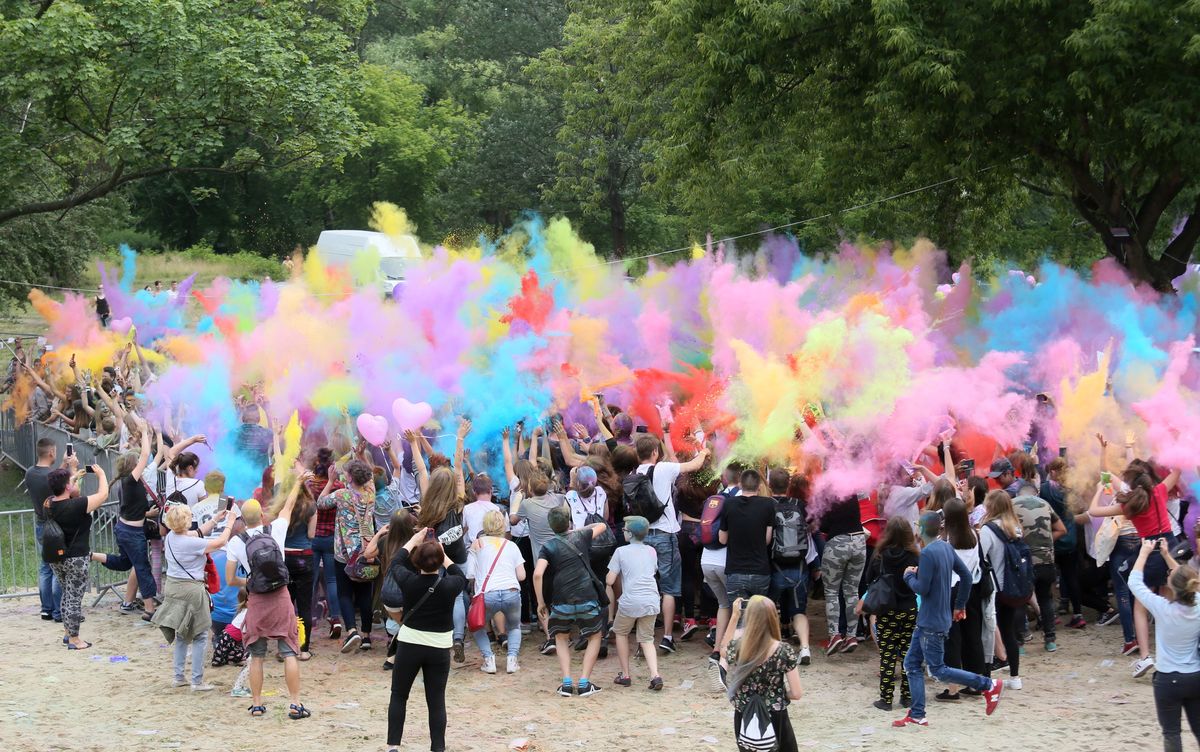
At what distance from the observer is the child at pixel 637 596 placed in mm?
9125

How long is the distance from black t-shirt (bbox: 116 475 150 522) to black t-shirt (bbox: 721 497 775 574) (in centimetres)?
528

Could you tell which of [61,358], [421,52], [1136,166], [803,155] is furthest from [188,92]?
[421,52]

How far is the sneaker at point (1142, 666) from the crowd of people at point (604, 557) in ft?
0.09

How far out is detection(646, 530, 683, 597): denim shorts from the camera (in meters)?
9.88

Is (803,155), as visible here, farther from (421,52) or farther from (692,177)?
(421,52)

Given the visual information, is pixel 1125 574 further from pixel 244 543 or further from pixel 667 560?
pixel 244 543

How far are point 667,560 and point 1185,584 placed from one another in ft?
13.2

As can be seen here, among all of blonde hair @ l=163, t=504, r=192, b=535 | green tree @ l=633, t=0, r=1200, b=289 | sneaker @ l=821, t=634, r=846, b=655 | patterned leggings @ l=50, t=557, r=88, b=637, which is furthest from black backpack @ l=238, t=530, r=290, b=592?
green tree @ l=633, t=0, r=1200, b=289

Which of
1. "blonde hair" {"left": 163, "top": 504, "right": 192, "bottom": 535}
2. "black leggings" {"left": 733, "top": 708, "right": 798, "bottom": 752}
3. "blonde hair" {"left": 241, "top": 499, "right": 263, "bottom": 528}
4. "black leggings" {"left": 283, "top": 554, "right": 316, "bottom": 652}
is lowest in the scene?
"black leggings" {"left": 733, "top": 708, "right": 798, "bottom": 752}

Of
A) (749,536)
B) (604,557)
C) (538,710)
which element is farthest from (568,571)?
(749,536)

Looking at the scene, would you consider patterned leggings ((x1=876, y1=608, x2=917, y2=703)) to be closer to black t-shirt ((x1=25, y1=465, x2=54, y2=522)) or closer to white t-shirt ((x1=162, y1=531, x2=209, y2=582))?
white t-shirt ((x1=162, y1=531, x2=209, y2=582))

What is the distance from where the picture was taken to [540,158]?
36.2m

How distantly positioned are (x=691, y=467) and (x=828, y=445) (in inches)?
43.9

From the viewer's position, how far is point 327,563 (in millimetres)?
10289
